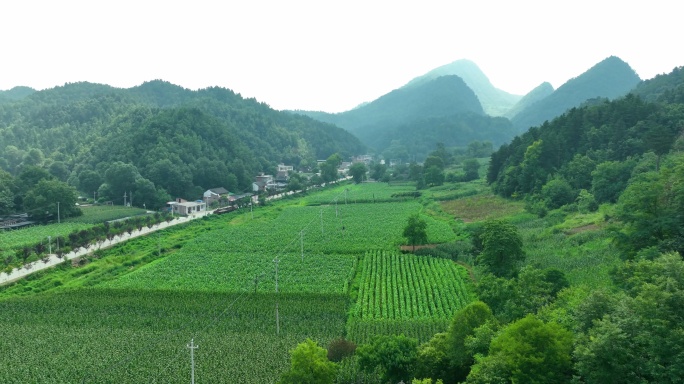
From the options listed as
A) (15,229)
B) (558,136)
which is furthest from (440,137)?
(15,229)

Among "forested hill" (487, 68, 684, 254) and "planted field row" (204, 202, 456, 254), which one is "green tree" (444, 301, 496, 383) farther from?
"planted field row" (204, 202, 456, 254)

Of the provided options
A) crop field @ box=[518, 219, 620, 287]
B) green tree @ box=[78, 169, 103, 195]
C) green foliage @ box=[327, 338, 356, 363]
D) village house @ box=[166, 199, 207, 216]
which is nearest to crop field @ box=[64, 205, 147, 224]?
village house @ box=[166, 199, 207, 216]

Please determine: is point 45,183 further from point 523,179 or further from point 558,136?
point 558,136

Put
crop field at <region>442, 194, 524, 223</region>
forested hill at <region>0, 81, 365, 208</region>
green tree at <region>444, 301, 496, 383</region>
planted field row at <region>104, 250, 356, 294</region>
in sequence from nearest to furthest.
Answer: green tree at <region>444, 301, 496, 383</region>
planted field row at <region>104, 250, 356, 294</region>
crop field at <region>442, 194, 524, 223</region>
forested hill at <region>0, 81, 365, 208</region>

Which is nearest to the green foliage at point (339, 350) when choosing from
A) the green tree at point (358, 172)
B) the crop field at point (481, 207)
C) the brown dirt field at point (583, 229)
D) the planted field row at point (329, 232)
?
the planted field row at point (329, 232)

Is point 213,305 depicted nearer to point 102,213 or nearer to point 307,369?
point 307,369
